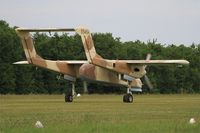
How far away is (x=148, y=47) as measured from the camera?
434 ft

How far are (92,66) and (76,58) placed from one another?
56052 millimetres

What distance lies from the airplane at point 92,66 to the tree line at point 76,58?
40.1 metres

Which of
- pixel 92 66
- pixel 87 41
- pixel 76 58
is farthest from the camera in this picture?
pixel 76 58

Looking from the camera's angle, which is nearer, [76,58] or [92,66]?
[92,66]

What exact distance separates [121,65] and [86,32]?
5.38 metres

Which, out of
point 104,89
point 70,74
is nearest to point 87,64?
point 70,74

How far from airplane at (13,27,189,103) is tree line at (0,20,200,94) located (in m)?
40.1

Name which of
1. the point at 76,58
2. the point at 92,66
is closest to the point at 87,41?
the point at 92,66

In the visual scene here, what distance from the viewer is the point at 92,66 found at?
5962 centimetres

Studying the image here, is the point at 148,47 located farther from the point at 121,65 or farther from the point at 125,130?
the point at 125,130

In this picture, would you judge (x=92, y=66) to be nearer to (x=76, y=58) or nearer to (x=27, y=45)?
(x=27, y=45)

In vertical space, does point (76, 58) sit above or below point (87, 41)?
below

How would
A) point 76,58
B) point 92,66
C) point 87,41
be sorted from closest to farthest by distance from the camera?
point 87,41 < point 92,66 < point 76,58

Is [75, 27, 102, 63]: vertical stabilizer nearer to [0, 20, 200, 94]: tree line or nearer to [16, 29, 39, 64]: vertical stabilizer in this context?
[16, 29, 39, 64]: vertical stabilizer
